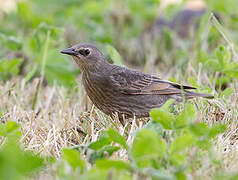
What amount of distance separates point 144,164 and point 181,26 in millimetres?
6157

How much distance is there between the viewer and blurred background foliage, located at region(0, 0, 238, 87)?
6078mm

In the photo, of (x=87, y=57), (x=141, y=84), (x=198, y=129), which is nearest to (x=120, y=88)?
(x=141, y=84)

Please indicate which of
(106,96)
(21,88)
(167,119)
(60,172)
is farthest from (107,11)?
(60,172)

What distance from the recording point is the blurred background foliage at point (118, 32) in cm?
608

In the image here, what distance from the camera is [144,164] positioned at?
2.88 m

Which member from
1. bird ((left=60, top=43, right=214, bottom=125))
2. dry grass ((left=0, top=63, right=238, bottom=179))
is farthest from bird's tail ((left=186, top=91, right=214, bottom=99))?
dry grass ((left=0, top=63, right=238, bottom=179))

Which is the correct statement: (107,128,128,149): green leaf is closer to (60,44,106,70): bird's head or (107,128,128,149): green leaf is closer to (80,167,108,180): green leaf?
(80,167,108,180): green leaf

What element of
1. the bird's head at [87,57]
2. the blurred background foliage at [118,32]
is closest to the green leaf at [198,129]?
the bird's head at [87,57]

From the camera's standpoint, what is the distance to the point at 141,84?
5.00 metres

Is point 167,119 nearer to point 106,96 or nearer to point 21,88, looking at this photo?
point 106,96

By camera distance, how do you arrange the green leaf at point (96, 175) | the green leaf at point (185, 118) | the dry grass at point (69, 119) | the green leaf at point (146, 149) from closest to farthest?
1. the green leaf at point (96, 175)
2. the green leaf at point (146, 149)
3. the green leaf at point (185, 118)
4. the dry grass at point (69, 119)

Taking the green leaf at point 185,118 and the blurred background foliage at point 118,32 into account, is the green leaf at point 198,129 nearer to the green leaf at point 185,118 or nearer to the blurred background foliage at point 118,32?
the green leaf at point 185,118

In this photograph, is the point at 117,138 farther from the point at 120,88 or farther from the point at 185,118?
the point at 120,88

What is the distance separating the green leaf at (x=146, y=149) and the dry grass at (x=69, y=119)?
0.31 m
